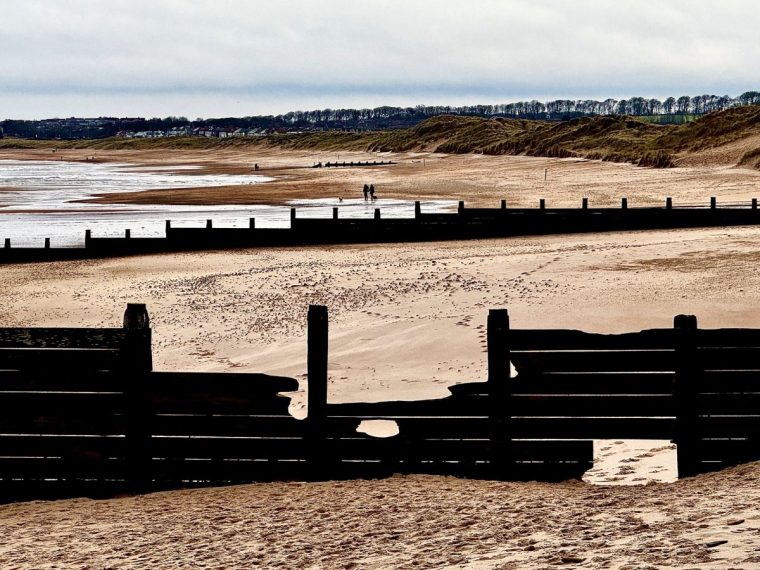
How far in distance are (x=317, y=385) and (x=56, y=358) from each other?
2.16m

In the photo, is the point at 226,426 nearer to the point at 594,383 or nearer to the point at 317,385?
the point at 317,385

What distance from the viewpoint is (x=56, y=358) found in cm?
812

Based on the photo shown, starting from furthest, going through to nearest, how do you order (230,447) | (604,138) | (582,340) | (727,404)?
(604,138)
(230,447)
(727,404)
(582,340)

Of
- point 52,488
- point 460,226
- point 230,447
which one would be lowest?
point 52,488

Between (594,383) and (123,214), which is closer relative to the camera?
(594,383)

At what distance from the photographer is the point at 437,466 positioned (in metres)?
8.25

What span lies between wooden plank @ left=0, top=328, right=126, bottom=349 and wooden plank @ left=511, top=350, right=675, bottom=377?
327 centimetres

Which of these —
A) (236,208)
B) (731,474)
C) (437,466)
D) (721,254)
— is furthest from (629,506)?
(236,208)

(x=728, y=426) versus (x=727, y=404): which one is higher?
(x=727, y=404)

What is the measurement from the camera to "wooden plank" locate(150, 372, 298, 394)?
320 inches

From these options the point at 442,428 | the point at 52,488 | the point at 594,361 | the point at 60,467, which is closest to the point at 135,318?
the point at 60,467

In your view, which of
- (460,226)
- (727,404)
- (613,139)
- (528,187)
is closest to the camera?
(727,404)

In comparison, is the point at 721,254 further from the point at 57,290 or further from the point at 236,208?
the point at 236,208

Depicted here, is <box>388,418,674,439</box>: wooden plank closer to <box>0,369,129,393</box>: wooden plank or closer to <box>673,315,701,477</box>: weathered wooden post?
<box>673,315,701,477</box>: weathered wooden post
